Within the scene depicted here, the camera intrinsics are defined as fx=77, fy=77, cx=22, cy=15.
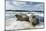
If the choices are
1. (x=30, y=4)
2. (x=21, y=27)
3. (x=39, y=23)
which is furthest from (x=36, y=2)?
(x=21, y=27)

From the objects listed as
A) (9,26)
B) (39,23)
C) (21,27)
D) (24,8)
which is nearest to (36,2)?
(24,8)

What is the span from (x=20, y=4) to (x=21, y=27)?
37 cm

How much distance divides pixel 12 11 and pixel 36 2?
0.43 metres

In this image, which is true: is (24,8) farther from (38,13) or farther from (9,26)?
(9,26)

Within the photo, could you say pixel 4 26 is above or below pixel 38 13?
below

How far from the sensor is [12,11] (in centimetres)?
125

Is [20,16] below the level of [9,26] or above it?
above

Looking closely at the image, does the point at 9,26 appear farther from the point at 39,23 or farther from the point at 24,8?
the point at 39,23

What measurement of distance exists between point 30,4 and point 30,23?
313 millimetres

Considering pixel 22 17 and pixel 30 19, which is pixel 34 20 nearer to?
pixel 30 19

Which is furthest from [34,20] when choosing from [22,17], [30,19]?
[22,17]
